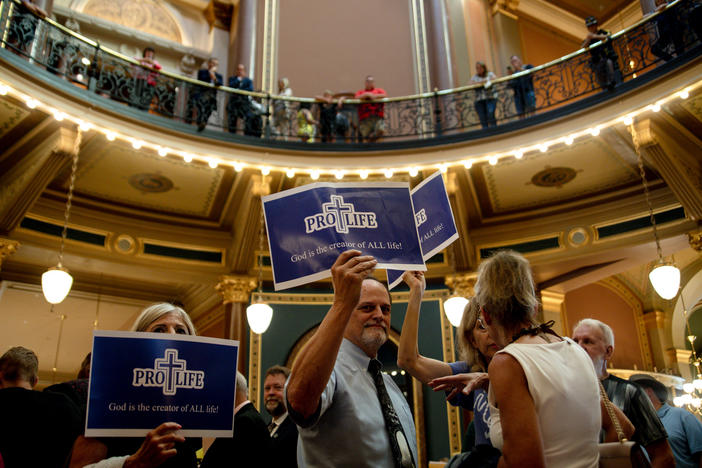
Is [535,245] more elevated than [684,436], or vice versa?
[535,245]

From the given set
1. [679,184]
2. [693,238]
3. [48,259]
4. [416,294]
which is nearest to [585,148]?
[679,184]

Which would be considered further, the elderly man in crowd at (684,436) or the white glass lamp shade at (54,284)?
the white glass lamp shade at (54,284)

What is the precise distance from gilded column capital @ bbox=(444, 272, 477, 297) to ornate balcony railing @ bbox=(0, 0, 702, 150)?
2.35m

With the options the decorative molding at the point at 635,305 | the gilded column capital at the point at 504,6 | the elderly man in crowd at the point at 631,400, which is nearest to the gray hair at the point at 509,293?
the elderly man in crowd at the point at 631,400

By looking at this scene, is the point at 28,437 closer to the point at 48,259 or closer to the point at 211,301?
the point at 48,259

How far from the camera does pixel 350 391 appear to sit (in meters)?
1.93

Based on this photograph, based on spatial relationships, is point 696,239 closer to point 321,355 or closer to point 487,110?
point 487,110

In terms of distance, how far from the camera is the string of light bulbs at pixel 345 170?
6.68m

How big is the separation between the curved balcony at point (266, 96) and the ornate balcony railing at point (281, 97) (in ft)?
0.05

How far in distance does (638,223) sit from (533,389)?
26.2 ft

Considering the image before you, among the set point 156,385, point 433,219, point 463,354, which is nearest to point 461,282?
point 463,354

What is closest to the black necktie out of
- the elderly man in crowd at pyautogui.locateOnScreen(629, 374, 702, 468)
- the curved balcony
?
the elderly man in crowd at pyautogui.locateOnScreen(629, 374, 702, 468)

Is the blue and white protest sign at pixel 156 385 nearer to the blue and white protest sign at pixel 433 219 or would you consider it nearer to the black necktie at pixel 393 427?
the black necktie at pixel 393 427

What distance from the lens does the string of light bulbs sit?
21.9 feet
